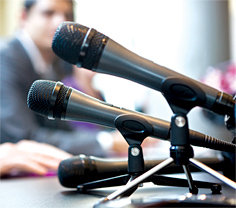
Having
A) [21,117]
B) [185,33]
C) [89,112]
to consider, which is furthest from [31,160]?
[185,33]

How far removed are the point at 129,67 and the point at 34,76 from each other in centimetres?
101

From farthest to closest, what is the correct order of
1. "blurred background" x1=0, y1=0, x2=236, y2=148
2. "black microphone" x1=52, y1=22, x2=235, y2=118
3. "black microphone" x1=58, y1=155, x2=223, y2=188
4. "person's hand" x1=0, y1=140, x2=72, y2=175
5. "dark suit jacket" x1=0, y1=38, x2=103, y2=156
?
1. "blurred background" x1=0, y1=0, x2=236, y2=148
2. "dark suit jacket" x1=0, y1=38, x2=103, y2=156
3. "person's hand" x1=0, y1=140, x2=72, y2=175
4. "black microphone" x1=58, y1=155, x2=223, y2=188
5. "black microphone" x1=52, y1=22, x2=235, y2=118

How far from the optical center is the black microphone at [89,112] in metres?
0.36

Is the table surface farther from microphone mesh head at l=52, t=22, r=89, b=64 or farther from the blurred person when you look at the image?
the blurred person

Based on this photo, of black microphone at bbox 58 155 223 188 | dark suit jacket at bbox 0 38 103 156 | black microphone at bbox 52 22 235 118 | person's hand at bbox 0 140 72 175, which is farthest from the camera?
dark suit jacket at bbox 0 38 103 156

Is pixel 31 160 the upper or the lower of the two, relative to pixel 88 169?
upper

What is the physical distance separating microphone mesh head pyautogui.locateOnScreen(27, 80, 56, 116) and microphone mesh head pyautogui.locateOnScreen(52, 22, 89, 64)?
0.12 ft

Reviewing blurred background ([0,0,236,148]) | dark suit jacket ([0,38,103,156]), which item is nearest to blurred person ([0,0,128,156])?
dark suit jacket ([0,38,103,156])

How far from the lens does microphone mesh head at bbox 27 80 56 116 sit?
360 millimetres

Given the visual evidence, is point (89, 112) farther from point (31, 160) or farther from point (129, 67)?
point (31, 160)

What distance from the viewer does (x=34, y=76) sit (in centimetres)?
129

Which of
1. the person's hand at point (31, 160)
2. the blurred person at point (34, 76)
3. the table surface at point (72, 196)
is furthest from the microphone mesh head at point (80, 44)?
the blurred person at point (34, 76)

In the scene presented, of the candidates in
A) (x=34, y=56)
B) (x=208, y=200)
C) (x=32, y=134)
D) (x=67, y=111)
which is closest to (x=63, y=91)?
(x=67, y=111)

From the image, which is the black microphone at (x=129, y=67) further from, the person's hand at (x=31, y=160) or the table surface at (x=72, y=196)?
the person's hand at (x=31, y=160)
